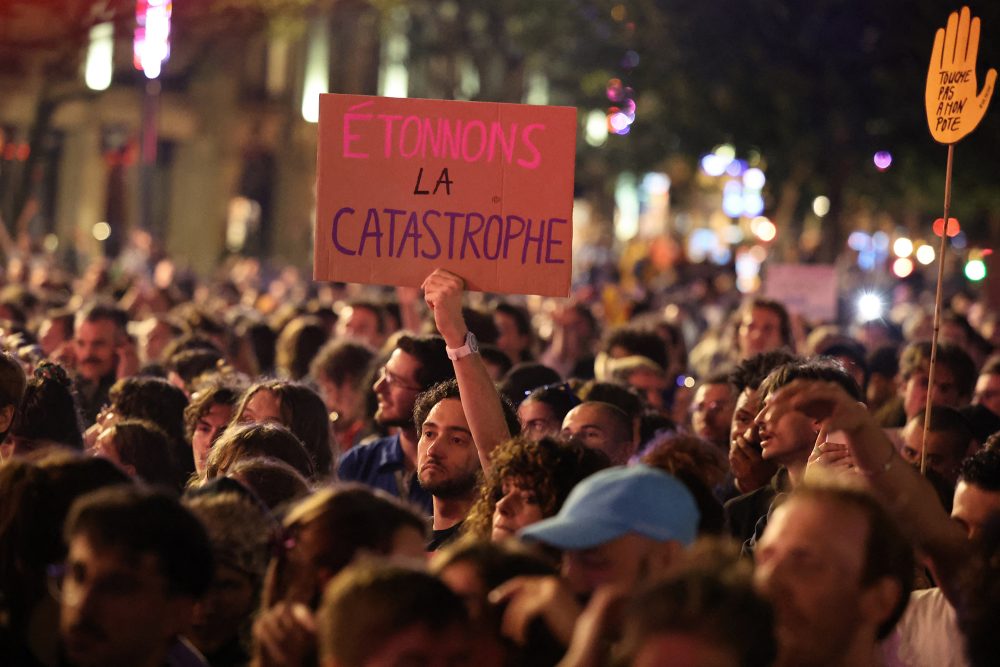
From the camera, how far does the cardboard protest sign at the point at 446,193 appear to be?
6621mm

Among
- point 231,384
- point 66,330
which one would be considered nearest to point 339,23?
point 66,330

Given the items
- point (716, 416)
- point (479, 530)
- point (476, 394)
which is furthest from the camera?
point (716, 416)

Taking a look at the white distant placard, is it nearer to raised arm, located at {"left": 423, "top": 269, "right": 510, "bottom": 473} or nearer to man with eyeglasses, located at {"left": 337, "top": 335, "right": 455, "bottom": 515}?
man with eyeglasses, located at {"left": 337, "top": 335, "right": 455, "bottom": 515}

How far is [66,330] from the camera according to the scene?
11.8 m

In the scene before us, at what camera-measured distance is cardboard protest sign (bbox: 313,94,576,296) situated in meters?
6.62

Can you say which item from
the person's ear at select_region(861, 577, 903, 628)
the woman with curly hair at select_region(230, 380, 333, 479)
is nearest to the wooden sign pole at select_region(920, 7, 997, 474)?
the woman with curly hair at select_region(230, 380, 333, 479)

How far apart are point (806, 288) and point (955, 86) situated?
31.5ft

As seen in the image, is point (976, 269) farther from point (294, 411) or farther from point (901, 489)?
point (901, 489)

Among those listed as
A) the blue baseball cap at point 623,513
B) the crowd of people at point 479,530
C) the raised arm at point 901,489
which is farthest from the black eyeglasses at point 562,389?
the blue baseball cap at point 623,513

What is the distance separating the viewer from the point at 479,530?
17.1 feet

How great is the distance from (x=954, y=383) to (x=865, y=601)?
20.3 ft

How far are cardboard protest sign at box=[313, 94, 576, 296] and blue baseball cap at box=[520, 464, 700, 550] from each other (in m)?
2.49

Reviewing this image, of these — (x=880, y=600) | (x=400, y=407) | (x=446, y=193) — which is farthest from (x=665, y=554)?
(x=400, y=407)

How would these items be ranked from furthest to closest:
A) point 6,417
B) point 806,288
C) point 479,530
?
point 806,288 < point 6,417 < point 479,530
